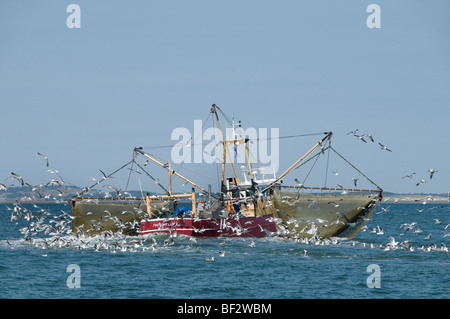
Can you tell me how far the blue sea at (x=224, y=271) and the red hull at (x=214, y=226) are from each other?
535 centimetres

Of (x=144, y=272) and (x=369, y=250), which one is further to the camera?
(x=369, y=250)

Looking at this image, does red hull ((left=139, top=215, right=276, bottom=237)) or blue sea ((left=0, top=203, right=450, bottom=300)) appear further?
red hull ((left=139, top=215, right=276, bottom=237))

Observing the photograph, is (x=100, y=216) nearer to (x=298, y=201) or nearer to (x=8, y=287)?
(x=298, y=201)

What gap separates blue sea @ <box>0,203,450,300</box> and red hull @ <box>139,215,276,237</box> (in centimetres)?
535

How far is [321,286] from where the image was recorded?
4047cm

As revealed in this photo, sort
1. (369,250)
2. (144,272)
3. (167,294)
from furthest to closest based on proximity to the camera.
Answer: (369,250) < (144,272) < (167,294)

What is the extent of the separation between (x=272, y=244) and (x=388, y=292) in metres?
25.4

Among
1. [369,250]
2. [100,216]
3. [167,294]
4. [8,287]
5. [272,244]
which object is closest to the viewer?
[167,294]

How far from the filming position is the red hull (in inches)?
2749

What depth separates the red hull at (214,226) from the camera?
69.8 meters

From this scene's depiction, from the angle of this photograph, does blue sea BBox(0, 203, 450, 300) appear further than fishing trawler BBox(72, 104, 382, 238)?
No

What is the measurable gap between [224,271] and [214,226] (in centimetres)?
2425

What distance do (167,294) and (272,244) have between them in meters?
26.8
